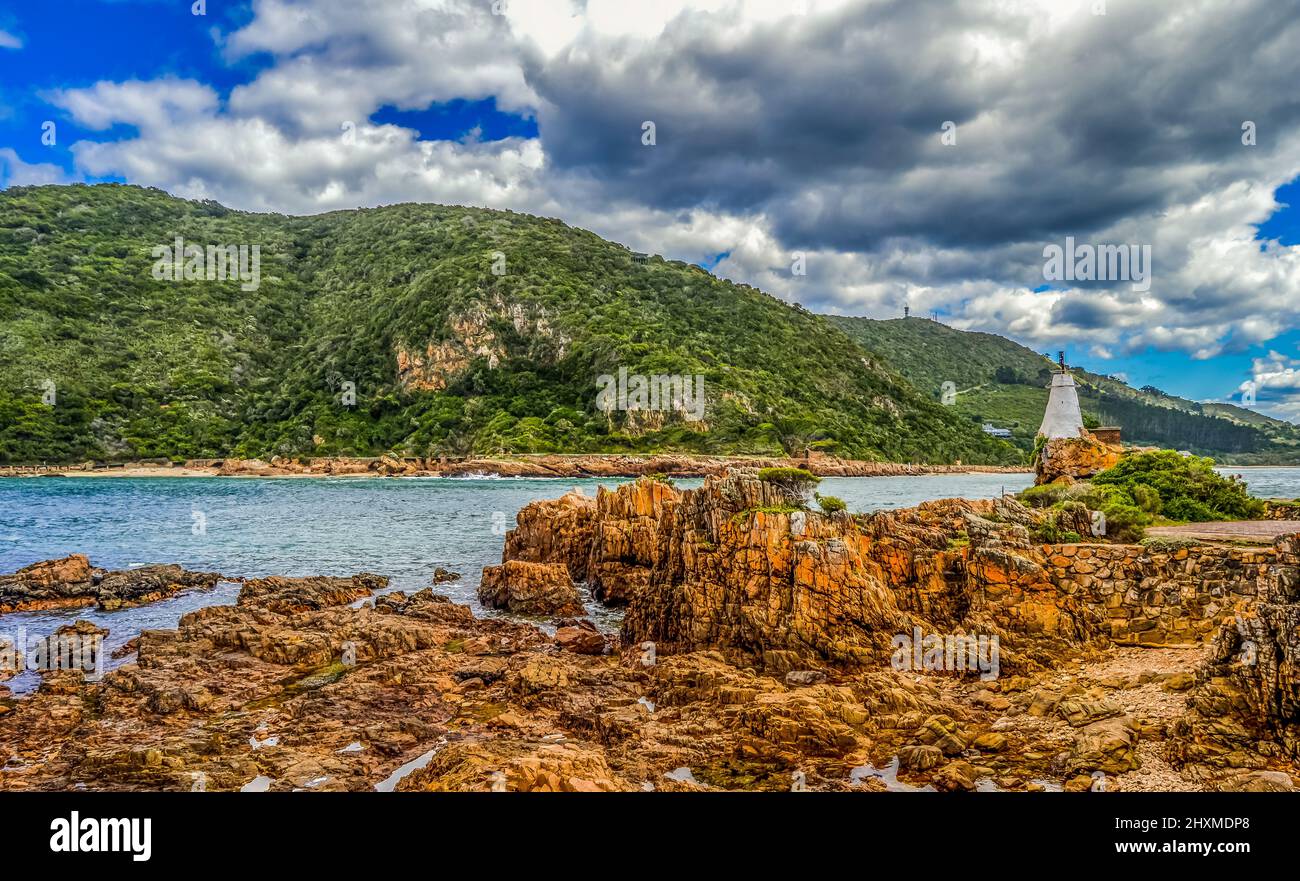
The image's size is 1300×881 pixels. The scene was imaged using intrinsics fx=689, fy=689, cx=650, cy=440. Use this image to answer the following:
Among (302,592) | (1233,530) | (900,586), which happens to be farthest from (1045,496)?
(302,592)

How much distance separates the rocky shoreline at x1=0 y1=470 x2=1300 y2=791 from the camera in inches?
325

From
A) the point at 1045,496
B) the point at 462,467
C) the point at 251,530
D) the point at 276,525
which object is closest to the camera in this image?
the point at 1045,496

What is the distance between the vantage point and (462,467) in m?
85.9

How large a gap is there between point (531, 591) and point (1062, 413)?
25524 mm

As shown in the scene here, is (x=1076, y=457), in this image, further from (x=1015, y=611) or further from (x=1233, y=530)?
(x=1015, y=611)

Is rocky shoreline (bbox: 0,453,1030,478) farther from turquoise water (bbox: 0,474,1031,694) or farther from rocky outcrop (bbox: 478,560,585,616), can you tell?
rocky outcrop (bbox: 478,560,585,616)

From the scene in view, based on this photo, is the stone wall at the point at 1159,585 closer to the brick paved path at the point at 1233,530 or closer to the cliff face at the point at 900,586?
the cliff face at the point at 900,586

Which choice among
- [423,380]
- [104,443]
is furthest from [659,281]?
[104,443]

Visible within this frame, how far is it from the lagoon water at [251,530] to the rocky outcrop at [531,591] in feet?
2.32

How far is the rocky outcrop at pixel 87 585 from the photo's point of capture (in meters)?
19.6

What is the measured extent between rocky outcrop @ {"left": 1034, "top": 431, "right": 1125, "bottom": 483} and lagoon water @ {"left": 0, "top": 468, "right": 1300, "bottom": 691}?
905cm

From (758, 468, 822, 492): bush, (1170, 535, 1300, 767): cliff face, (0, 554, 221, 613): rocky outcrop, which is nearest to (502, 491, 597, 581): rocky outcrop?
(758, 468, 822, 492): bush

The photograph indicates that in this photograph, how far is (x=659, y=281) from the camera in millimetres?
132750

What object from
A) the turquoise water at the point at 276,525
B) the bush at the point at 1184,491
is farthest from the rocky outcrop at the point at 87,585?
the bush at the point at 1184,491
